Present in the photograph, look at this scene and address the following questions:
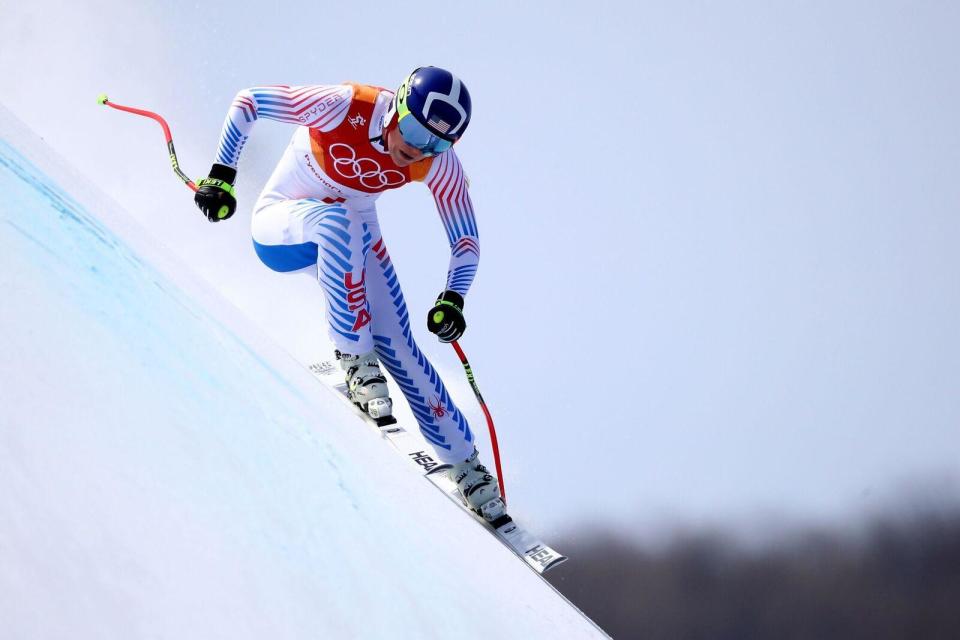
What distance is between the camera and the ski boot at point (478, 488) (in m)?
4.11

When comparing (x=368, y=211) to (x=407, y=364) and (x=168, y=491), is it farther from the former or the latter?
(x=168, y=491)

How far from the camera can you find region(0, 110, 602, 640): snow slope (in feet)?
2.93

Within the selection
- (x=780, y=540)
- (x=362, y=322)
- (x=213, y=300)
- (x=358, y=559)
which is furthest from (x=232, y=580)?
(x=780, y=540)

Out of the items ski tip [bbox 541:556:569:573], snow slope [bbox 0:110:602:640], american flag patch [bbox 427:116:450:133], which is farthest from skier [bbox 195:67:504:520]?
snow slope [bbox 0:110:602:640]

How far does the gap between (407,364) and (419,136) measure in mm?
1128

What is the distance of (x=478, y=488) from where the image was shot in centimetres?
414

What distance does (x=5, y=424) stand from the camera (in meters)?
0.98

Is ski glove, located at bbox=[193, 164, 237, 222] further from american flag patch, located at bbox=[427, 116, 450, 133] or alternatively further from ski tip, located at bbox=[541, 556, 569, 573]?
ski tip, located at bbox=[541, 556, 569, 573]

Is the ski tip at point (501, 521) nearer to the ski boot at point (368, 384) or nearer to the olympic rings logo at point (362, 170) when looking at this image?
the ski boot at point (368, 384)

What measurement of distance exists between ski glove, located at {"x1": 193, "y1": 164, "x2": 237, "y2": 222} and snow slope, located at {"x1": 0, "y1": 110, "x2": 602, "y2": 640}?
121cm

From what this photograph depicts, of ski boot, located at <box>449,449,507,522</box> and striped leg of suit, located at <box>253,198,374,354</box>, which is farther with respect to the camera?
ski boot, located at <box>449,449,507,522</box>

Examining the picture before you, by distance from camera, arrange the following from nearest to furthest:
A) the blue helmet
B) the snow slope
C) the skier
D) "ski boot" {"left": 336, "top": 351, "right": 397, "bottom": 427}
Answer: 1. the snow slope
2. the blue helmet
3. the skier
4. "ski boot" {"left": 336, "top": 351, "right": 397, "bottom": 427}

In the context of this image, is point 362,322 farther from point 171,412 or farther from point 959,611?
point 959,611

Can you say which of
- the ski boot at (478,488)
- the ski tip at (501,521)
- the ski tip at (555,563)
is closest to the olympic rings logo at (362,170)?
the ski boot at (478,488)
